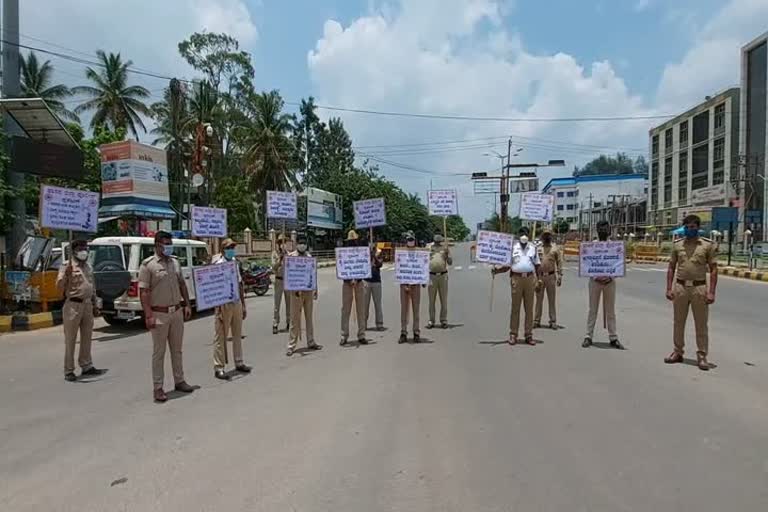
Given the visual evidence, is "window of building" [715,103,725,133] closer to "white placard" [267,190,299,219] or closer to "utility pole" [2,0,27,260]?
"white placard" [267,190,299,219]

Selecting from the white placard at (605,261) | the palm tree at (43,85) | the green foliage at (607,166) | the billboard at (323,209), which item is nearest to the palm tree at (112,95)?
the palm tree at (43,85)

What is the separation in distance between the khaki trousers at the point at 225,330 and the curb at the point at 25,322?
23.7ft

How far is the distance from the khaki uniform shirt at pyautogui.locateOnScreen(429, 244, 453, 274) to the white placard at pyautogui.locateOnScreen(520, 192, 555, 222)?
1799mm

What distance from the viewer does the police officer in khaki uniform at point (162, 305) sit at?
6.62m

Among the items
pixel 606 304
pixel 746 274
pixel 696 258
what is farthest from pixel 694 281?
pixel 746 274

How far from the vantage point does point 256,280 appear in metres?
20.4

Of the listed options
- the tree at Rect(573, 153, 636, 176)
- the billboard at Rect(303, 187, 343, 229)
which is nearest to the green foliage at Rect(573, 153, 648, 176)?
the tree at Rect(573, 153, 636, 176)

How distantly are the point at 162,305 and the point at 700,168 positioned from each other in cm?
7981

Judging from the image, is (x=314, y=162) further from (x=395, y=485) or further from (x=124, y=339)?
(x=395, y=485)

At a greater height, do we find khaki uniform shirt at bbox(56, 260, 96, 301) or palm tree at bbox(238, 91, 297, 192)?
palm tree at bbox(238, 91, 297, 192)

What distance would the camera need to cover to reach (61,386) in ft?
24.6

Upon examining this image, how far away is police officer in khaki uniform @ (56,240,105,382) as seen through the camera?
7.83 metres

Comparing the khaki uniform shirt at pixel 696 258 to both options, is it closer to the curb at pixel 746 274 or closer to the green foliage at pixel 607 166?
the curb at pixel 746 274

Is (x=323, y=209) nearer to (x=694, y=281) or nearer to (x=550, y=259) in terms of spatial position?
(x=550, y=259)
